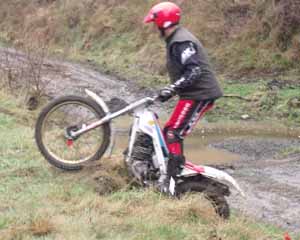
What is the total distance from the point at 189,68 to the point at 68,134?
5.42ft

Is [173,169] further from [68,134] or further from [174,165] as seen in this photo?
[68,134]

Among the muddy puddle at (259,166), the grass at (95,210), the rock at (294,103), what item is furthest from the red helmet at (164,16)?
the rock at (294,103)

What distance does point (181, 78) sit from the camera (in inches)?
275

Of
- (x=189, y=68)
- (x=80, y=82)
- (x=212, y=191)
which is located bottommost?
(x=80, y=82)

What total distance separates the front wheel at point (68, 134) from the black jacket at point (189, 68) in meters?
1.02

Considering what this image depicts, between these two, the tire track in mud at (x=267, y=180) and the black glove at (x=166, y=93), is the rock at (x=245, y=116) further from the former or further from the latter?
the black glove at (x=166, y=93)

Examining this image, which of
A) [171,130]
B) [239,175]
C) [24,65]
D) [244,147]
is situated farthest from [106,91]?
[171,130]

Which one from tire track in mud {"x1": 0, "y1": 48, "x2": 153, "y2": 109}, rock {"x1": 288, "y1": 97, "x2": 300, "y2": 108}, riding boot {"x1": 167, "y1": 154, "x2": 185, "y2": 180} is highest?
riding boot {"x1": 167, "y1": 154, "x2": 185, "y2": 180}

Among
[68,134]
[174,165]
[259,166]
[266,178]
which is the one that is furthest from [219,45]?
[174,165]

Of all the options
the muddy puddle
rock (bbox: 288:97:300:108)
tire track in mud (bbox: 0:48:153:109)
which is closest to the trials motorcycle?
the muddy puddle

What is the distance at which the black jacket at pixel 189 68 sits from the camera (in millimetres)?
6957

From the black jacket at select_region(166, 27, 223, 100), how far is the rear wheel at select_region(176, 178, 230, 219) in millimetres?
929

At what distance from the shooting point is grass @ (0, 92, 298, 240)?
5.70m

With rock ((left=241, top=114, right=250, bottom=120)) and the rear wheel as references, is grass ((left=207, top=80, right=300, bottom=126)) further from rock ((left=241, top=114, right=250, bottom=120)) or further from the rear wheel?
the rear wheel
